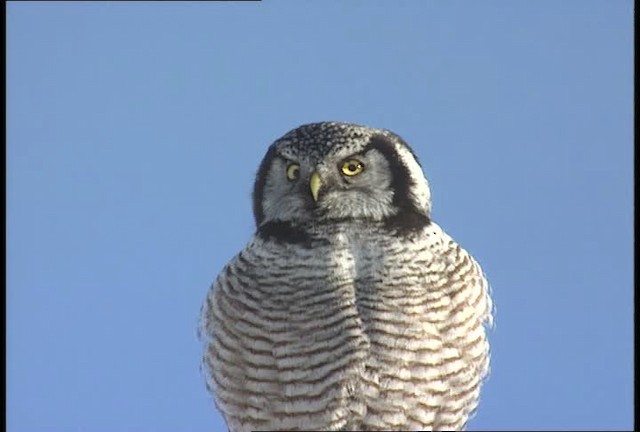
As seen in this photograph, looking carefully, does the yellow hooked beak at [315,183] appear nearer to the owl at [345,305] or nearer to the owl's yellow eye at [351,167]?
the owl at [345,305]

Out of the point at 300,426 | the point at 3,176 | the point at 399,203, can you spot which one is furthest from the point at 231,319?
the point at 3,176

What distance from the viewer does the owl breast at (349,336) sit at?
403 cm

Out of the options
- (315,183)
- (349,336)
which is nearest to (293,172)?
(315,183)

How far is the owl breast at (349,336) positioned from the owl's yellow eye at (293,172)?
0.23m

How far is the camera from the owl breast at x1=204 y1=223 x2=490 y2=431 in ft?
13.2

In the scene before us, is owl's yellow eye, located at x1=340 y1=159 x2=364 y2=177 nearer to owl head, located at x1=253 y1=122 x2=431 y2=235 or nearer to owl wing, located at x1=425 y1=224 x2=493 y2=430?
owl head, located at x1=253 y1=122 x2=431 y2=235

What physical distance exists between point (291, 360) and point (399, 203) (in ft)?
2.37

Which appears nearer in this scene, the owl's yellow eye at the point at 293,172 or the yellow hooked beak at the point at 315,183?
the yellow hooked beak at the point at 315,183

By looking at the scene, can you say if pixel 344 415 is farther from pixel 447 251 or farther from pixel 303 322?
pixel 447 251

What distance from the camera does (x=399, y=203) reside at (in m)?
4.27

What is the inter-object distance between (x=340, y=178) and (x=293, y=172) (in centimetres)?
18

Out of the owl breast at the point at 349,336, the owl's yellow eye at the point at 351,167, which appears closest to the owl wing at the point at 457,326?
the owl breast at the point at 349,336

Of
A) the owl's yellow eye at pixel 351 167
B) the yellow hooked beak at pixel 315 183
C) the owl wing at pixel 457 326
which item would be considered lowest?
the owl wing at pixel 457 326

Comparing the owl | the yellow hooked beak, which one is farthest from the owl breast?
the yellow hooked beak
